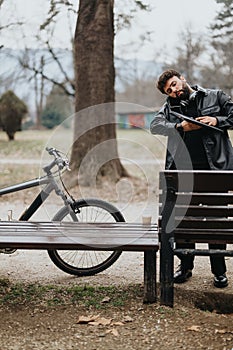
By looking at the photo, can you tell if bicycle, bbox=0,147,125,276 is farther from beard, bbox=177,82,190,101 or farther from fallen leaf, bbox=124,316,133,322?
beard, bbox=177,82,190,101

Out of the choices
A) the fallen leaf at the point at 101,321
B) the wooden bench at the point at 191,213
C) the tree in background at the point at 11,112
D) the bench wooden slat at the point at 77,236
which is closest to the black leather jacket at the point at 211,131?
the wooden bench at the point at 191,213

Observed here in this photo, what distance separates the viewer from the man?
4.38 m

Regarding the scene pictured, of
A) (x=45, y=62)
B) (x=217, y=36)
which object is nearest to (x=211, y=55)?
(x=217, y=36)

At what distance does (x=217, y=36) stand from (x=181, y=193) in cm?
1293

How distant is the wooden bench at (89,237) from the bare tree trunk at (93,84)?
18.2 ft

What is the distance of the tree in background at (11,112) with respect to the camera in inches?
919

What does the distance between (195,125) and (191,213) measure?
27.3 inches

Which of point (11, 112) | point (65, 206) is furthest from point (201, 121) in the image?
point (11, 112)

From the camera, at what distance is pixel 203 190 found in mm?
3939

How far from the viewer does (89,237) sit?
13.8 ft

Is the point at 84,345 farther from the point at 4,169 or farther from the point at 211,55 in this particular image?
the point at 211,55

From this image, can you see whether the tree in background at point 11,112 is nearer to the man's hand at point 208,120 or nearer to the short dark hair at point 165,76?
the short dark hair at point 165,76

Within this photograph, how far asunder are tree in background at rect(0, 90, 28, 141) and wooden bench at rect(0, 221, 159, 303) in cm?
1920

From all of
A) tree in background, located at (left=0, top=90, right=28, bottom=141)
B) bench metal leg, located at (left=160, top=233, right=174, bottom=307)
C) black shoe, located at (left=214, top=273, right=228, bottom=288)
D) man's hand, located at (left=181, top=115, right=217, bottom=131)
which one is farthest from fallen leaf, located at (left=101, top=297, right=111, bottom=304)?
tree in background, located at (left=0, top=90, right=28, bottom=141)
